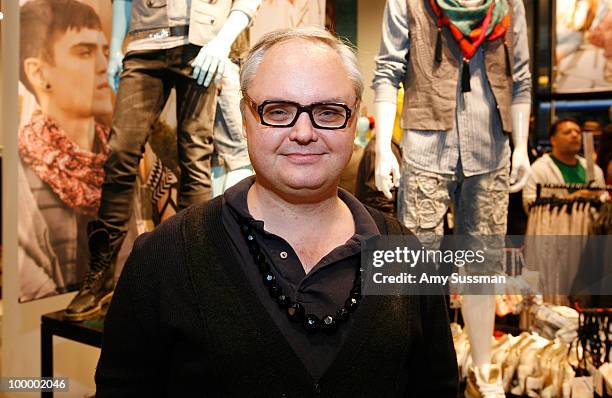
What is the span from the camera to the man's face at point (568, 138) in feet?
5.50

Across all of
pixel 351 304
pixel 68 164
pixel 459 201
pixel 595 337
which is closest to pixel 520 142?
pixel 459 201

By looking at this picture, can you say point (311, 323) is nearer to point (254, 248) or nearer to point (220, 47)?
point (254, 248)

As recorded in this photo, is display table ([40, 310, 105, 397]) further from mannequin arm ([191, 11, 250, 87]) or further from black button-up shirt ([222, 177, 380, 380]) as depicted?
black button-up shirt ([222, 177, 380, 380])

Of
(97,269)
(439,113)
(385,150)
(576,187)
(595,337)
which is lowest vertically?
(595,337)

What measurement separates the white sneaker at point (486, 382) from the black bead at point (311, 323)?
100 cm

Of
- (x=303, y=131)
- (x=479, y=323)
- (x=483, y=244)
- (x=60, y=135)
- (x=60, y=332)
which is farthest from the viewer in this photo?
(x=60, y=135)

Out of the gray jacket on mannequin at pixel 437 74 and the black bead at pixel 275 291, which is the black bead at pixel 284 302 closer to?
the black bead at pixel 275 291

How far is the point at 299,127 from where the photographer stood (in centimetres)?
102

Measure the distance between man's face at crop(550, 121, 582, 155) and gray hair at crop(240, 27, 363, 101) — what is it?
2.83 ft

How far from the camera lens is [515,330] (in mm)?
1903

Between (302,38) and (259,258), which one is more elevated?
(302,38)

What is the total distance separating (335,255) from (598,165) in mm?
992

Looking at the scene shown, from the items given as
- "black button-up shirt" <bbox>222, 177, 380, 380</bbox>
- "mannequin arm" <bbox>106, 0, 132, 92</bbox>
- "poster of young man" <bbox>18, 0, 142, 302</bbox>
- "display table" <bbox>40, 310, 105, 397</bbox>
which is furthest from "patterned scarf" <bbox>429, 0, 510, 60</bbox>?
"display table" <bbox>40, 310, 105, 397</bbox>

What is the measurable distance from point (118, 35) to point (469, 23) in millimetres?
1200
